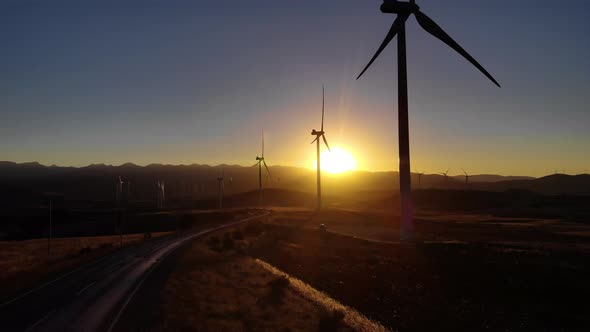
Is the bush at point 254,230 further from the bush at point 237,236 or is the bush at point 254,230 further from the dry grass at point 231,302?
the dry grass at point 231,302

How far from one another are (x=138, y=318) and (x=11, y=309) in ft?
28.3

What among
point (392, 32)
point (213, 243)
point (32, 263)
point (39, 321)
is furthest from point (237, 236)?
point (39, 321)

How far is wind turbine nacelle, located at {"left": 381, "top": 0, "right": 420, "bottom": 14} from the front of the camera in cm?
6006

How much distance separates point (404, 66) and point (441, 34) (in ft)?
19.7

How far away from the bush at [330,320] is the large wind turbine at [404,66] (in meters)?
24.1

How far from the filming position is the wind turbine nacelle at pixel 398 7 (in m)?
60.1

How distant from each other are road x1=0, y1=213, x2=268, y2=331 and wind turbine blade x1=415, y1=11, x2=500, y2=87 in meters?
37.6

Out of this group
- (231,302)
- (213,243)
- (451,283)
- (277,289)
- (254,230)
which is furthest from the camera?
(254,230)

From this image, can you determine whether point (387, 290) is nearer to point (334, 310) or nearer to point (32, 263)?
point (334, 310)

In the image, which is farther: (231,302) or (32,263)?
(32,263)

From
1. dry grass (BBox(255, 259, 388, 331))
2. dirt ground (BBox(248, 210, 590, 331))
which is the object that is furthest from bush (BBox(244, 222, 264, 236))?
dry grass (BBox(255, 259, 388, 331))

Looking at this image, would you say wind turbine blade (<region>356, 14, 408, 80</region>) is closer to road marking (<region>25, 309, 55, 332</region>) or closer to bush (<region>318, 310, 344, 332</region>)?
bush (<region>318, 310, 344, 332</region>)

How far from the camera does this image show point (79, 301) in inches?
1265

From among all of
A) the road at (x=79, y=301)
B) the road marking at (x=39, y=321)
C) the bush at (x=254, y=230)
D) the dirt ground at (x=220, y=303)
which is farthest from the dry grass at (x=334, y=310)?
the bush at (x=254, y=230)
